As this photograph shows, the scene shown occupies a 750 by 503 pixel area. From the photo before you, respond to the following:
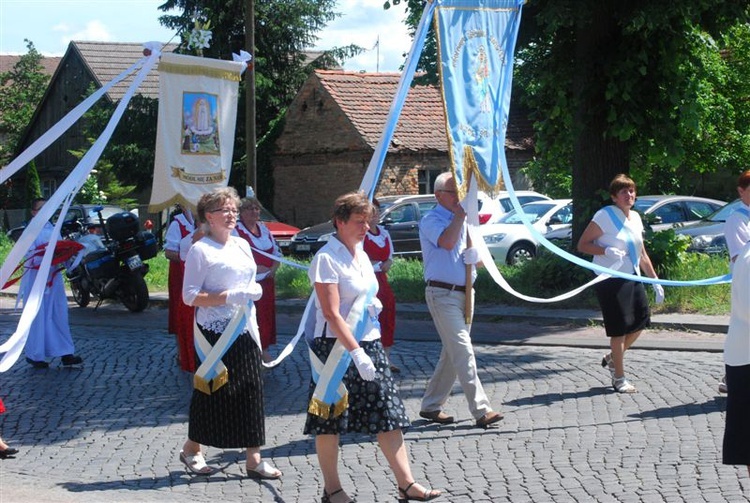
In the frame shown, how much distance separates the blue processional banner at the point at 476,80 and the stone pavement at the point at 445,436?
193cm

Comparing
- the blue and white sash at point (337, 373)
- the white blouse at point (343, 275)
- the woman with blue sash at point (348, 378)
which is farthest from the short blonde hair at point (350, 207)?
the blue and white sash at point (337, 373)

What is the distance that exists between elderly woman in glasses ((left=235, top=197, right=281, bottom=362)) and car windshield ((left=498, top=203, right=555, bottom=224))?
12.9 metres

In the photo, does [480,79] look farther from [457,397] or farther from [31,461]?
[31,461]

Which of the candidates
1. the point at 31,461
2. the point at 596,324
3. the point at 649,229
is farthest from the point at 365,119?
the point at 31,461

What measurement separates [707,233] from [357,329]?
1501 centimetres

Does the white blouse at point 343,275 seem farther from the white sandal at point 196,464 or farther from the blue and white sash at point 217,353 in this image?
the white sandal at point 196,464

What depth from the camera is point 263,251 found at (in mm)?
10672

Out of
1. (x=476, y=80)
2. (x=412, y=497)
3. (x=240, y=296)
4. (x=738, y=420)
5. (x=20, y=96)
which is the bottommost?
(x=412, y=497)

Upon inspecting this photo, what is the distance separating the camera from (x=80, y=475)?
7504 millimetres

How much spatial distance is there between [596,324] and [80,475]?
8421 millimetres

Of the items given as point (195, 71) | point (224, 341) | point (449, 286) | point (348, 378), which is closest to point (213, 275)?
point (224, 341)

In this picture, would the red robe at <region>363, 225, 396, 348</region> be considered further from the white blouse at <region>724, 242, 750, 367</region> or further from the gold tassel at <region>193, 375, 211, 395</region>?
the white blouse at <region>724, 242, 750, 367</region>

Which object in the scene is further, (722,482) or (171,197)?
(171,197)

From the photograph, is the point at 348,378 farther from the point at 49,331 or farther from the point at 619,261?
the point at 49,331
